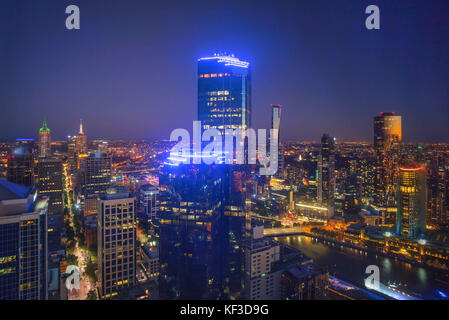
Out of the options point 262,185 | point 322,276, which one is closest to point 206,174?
point 322,276

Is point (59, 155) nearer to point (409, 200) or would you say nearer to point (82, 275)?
point (82, 275)

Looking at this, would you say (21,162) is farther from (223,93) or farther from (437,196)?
(437,196)

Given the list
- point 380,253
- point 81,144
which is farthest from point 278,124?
point 81,144

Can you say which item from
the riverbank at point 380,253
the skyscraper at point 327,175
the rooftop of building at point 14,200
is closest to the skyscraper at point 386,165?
the skyscraper at point 327,175

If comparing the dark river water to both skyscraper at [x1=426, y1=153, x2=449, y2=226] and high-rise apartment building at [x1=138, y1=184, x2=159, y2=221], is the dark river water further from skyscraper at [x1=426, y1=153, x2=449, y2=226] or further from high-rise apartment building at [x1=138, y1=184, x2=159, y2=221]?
high-rise apartment building at [x1=138, y1=184, x2=159, y2=221]

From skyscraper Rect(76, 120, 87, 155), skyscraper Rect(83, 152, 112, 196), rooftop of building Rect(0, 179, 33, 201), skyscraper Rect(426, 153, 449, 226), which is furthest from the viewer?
skyscraper Rect(76, 120, 87, 155)

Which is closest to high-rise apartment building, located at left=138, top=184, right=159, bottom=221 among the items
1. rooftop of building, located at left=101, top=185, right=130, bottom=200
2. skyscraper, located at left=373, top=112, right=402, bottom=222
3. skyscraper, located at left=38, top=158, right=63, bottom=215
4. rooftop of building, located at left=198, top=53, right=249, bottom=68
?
skyscraper, located at left=38, top=158, right=63, bottom=215
